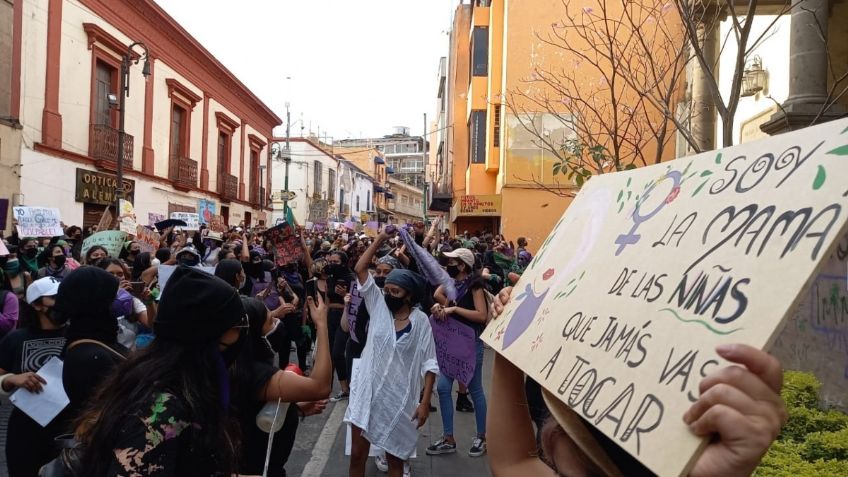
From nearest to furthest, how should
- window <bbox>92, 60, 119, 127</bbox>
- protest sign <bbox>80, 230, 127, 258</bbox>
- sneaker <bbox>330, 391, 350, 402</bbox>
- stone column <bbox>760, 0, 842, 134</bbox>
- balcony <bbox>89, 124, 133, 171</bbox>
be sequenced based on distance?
stone column <bbox>760, 0, 842, 134</bbox>, sneaker <bbox>330, 391, 350, 402</bbox>, protest sign <bbox>80, 230, 127, 258</bbox>, balcony <bbox>89, 124, 133, 171</bbox>, window <bbox>92, 60, 119, 127</bbox>

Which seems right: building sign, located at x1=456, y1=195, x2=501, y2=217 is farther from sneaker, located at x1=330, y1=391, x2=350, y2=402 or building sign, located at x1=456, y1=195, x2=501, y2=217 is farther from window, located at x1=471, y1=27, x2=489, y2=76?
sneaker, located at x1=330, y1=391, x2=350, y2=402

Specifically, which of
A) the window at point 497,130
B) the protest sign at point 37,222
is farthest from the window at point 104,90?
the window at point 497,130

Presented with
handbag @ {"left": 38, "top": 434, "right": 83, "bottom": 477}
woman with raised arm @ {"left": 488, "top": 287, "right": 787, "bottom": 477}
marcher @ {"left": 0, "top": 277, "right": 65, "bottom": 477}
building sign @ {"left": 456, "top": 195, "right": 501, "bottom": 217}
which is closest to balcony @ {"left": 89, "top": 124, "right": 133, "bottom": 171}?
building sign @ {"left": 456, "top": 195, "right": 501, "bottom": 217}

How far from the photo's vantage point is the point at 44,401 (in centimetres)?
308

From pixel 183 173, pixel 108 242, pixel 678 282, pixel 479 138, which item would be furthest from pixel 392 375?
pixel 183 173

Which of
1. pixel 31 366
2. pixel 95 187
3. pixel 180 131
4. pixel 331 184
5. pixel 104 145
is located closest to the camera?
pixel 31 366

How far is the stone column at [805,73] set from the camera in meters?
6.29

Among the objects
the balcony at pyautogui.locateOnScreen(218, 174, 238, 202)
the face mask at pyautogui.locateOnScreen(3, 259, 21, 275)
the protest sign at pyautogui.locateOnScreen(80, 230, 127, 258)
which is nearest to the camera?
the face mask at pyautogui.locateOnScreen(3, 259, 21, 275)

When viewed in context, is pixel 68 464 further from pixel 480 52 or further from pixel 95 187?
pixel 480 52

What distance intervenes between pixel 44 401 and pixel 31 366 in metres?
0.39

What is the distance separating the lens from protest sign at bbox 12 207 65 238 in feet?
35.1

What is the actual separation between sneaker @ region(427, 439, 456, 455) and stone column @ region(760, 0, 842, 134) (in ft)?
14.9

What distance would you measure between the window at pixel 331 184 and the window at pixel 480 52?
3396cm

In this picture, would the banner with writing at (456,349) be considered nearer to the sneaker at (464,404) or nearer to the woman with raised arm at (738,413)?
the sneaker at (464,404)
